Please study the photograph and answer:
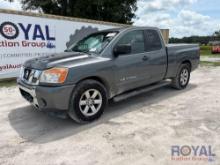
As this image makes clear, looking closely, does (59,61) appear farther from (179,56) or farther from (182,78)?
(182,78)

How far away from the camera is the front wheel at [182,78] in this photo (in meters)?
6.47

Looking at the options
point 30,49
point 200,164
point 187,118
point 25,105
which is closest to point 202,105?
point 187,118

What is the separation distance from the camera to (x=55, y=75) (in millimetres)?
3881

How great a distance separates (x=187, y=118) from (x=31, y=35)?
6781 millimetres

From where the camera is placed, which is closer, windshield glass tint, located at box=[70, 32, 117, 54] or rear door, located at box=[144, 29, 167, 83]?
windshield glass tint, located at box=[70, 32, 117, 54]

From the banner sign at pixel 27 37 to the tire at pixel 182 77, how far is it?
5466 millimetres

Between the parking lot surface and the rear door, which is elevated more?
the rear door

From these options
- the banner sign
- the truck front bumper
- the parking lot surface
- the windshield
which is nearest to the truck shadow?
the parking lot surface

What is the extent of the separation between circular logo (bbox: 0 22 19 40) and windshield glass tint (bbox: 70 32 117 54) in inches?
159

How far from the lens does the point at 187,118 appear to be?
14.5ft

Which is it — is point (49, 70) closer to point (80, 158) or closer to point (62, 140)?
point (62, 140)

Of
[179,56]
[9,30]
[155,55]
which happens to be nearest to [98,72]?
[155,55]

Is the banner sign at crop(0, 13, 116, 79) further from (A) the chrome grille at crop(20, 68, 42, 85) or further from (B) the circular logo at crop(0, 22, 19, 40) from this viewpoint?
(A) the chrome grille at crop(20, 68, 42, 85)

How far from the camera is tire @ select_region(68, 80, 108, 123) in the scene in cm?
404
